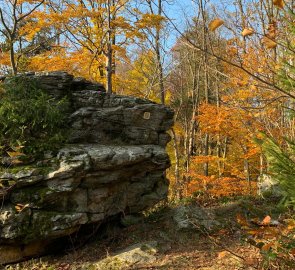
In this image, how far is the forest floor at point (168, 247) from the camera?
5867 mm

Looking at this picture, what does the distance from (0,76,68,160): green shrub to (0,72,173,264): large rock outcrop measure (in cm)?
32

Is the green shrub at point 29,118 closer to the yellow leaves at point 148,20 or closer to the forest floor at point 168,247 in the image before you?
the forest floor at point 168,247

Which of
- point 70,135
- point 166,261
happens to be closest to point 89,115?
point 70,135

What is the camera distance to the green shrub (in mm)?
6840

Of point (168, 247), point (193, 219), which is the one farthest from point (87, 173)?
point (193, 219)

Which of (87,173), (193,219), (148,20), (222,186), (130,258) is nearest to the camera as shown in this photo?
(130,258)

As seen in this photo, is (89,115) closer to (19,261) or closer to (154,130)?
(154,130)

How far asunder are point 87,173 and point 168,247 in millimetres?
2284

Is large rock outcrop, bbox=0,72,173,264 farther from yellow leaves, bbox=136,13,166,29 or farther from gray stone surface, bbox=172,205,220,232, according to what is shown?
yellow leaves, bbox=136,13,166,29

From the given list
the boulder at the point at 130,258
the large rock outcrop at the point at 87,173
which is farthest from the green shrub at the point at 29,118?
the boulder at the point at 130,258

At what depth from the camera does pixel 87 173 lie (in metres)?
6.67

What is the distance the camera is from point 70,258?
658cm

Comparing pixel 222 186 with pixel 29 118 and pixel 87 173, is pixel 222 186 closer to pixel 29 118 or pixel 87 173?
pixel 87 173

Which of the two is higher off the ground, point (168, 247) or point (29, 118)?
point (29, 118)
